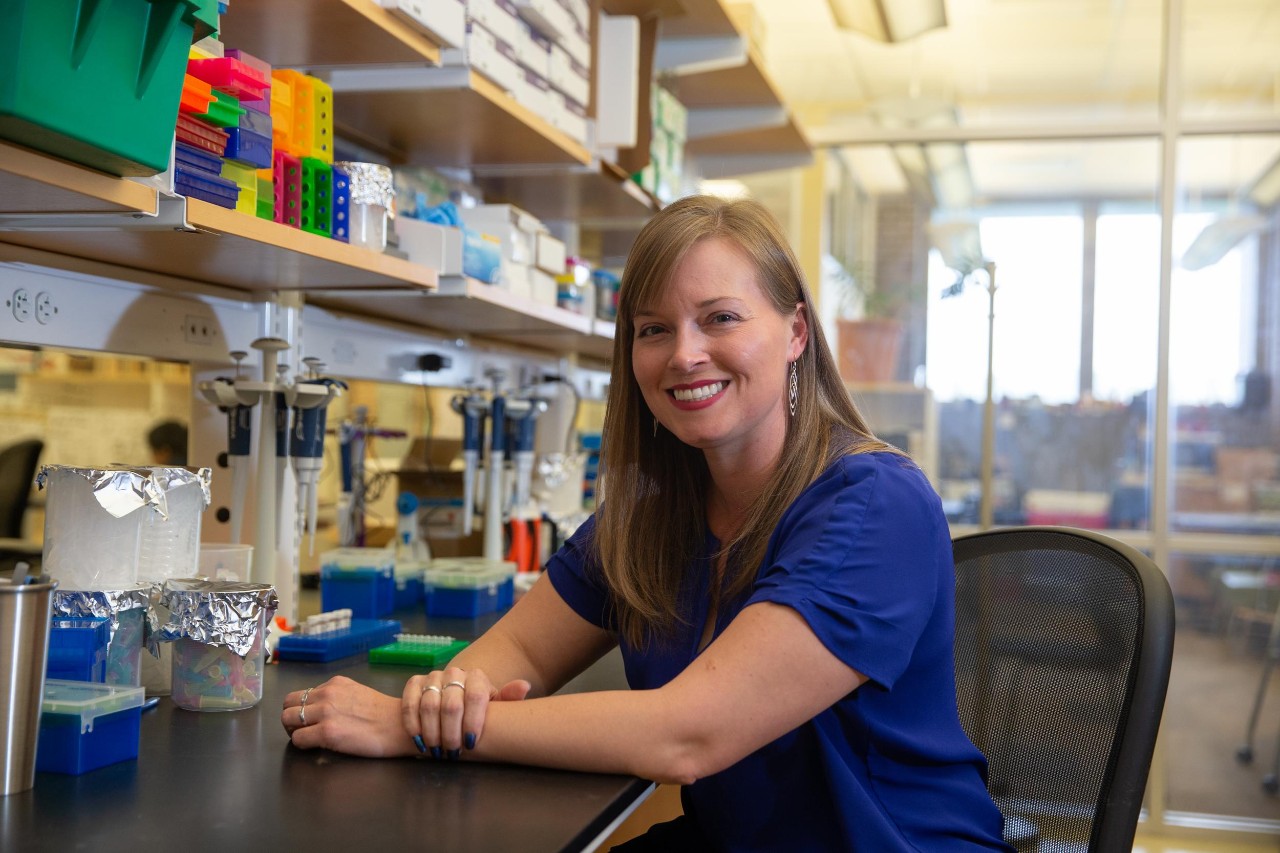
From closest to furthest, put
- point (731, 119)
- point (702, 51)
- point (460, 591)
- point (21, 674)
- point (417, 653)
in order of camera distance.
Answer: point (21, 674) < point (417, 653) < point (460, 591) < point (702, 51) < point (731, 119)

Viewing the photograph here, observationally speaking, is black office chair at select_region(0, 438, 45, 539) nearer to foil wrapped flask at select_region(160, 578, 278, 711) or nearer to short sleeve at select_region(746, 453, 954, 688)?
foil wrapped flask at select_region(160, 578, 278, 711)

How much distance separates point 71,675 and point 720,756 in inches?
25.8

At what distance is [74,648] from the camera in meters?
1.16

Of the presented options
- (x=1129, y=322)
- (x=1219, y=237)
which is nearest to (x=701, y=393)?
(x=1129, y=322)

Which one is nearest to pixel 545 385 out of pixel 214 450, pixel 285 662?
pixel 214 450

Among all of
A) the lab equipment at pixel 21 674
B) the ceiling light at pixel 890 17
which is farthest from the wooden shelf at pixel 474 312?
the ceiling light at pixel 890 17

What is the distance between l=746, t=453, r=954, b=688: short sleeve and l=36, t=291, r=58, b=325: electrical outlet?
3.16 feet

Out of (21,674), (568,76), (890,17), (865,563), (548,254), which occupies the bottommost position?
(21,674)

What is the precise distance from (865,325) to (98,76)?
361 cm

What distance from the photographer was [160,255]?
1.49 metres

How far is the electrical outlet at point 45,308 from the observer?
4.79 feet

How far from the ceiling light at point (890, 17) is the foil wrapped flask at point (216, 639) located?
3.29 metres

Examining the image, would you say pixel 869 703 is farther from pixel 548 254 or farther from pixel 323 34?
pixel 548 254

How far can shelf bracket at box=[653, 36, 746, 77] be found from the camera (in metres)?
2.99
